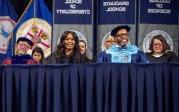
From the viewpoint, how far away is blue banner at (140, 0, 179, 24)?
30.9ft

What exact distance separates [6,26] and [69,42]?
3570 millimetres

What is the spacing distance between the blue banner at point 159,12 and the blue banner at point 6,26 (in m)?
2.40

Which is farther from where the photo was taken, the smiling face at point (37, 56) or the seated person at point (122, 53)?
the smiling face at point (37, 56)

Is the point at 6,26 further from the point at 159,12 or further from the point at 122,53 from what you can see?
the point at 122,53

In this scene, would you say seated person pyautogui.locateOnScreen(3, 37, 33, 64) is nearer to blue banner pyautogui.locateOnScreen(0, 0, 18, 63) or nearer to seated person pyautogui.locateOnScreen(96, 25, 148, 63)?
seated person pyautogui.locateOnScreen(96, 25, 148, 63)

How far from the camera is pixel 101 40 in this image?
373 inches

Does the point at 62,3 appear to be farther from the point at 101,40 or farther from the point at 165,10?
the point at 165,10

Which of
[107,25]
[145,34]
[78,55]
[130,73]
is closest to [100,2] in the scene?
[107,25]

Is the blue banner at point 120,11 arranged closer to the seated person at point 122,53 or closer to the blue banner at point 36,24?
the blue banner at point 36,24

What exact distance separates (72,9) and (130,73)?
4.77m

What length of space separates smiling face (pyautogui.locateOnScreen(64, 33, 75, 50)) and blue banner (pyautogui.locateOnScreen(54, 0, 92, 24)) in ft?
10.2

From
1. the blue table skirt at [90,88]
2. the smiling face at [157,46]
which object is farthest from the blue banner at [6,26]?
the blue table skirt at [90,88]

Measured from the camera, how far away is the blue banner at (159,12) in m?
9.42

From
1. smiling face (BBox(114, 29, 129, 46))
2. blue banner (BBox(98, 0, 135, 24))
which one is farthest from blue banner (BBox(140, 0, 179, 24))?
smiling face (BBox(114, 29, 129, 46))
